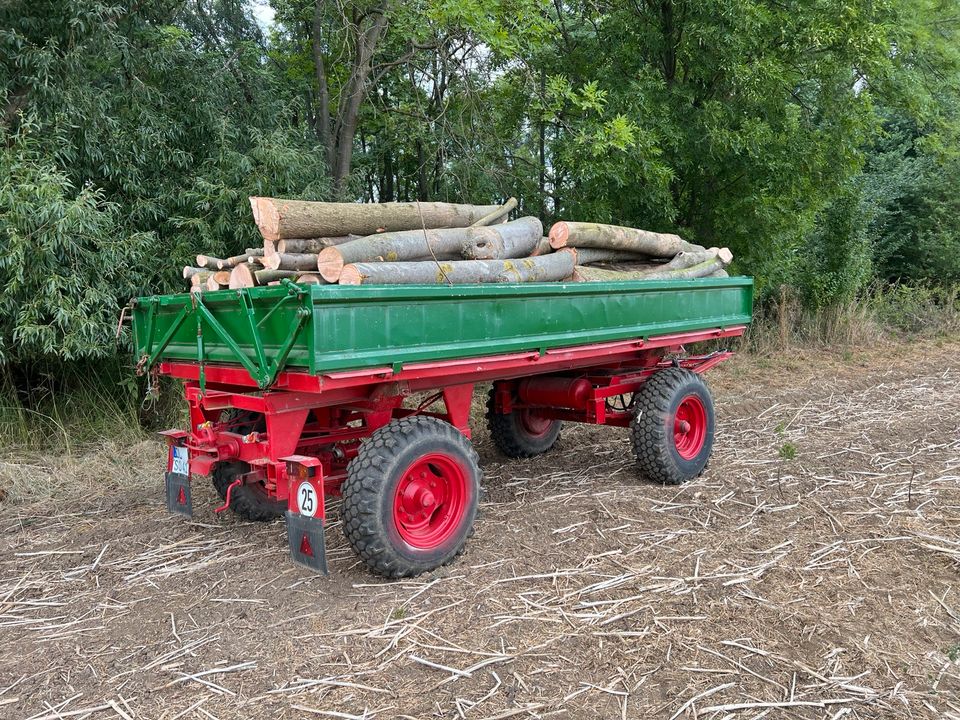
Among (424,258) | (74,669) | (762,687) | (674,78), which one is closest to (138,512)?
(74,669)

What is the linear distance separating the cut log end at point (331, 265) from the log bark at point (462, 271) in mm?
52

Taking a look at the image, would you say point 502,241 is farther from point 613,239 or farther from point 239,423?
point 239,423

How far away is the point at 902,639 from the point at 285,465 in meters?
2.99

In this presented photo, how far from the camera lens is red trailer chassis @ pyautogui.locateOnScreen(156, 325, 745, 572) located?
3.96 m

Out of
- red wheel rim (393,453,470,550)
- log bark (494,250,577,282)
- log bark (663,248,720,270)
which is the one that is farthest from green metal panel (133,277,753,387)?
log bark (663,248,720,270)

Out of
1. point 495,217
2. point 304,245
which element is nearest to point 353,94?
point 495,217

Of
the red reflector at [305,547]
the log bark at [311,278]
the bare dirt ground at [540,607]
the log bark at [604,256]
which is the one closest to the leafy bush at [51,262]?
the bare dirt ground at [540,607]

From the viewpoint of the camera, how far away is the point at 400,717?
2902mm

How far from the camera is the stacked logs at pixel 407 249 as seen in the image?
4387 mm

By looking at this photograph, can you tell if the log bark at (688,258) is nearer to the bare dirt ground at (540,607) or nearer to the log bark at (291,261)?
the bare dirt ground at (540,607)

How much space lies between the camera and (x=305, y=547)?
155 inches

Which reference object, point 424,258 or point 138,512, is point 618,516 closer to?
point 424,258

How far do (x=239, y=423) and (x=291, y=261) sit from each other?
111 cm

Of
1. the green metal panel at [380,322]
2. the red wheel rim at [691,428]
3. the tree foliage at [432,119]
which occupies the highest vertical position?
the tree foliage at [432,119]
